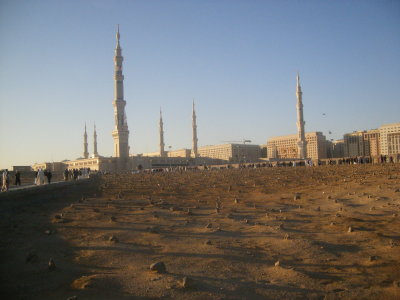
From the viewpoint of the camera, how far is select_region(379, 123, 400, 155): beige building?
309 feet

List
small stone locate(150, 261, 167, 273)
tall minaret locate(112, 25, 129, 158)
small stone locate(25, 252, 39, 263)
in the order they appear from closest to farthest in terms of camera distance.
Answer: small stone locate(150, 261, 167, 273), small stone locate(25, 252, 39, 263), tall minaret locate(112, 25, 129, 158)

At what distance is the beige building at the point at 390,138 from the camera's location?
94188mm

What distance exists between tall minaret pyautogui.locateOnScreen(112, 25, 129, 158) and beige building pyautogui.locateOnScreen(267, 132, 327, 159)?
6671 centimetres

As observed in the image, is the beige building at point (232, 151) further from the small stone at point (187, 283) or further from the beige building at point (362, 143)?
the small stone at point (187, 283)

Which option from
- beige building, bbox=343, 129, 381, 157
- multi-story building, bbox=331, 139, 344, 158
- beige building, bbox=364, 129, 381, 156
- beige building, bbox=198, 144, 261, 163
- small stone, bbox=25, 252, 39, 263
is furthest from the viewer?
multi-story building, bbox=331, 139, 344, 158

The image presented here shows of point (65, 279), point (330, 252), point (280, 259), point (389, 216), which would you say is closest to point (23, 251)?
point (65, 279)

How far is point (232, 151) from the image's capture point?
125875mm

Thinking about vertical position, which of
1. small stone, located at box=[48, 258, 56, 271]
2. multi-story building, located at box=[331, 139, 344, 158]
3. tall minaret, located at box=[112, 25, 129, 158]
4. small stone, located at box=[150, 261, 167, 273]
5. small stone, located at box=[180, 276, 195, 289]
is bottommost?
small stone, located at box=[180, 276, 195, 289]

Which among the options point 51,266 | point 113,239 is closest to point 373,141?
point 113,239

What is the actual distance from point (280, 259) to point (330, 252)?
105 centimetres

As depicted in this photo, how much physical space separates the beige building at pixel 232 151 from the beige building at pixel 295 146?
27.6 ft

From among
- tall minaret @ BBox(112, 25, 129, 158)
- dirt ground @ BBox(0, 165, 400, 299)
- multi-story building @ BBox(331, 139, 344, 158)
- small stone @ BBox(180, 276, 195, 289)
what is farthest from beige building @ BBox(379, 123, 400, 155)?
small stone @ BBox(180, 276, 195, 289)

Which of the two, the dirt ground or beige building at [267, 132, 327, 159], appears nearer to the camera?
the dirt ground

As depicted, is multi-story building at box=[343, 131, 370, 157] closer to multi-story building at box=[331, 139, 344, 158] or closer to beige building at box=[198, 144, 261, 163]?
multi-story building at box=[331, 139, 344, 158]
